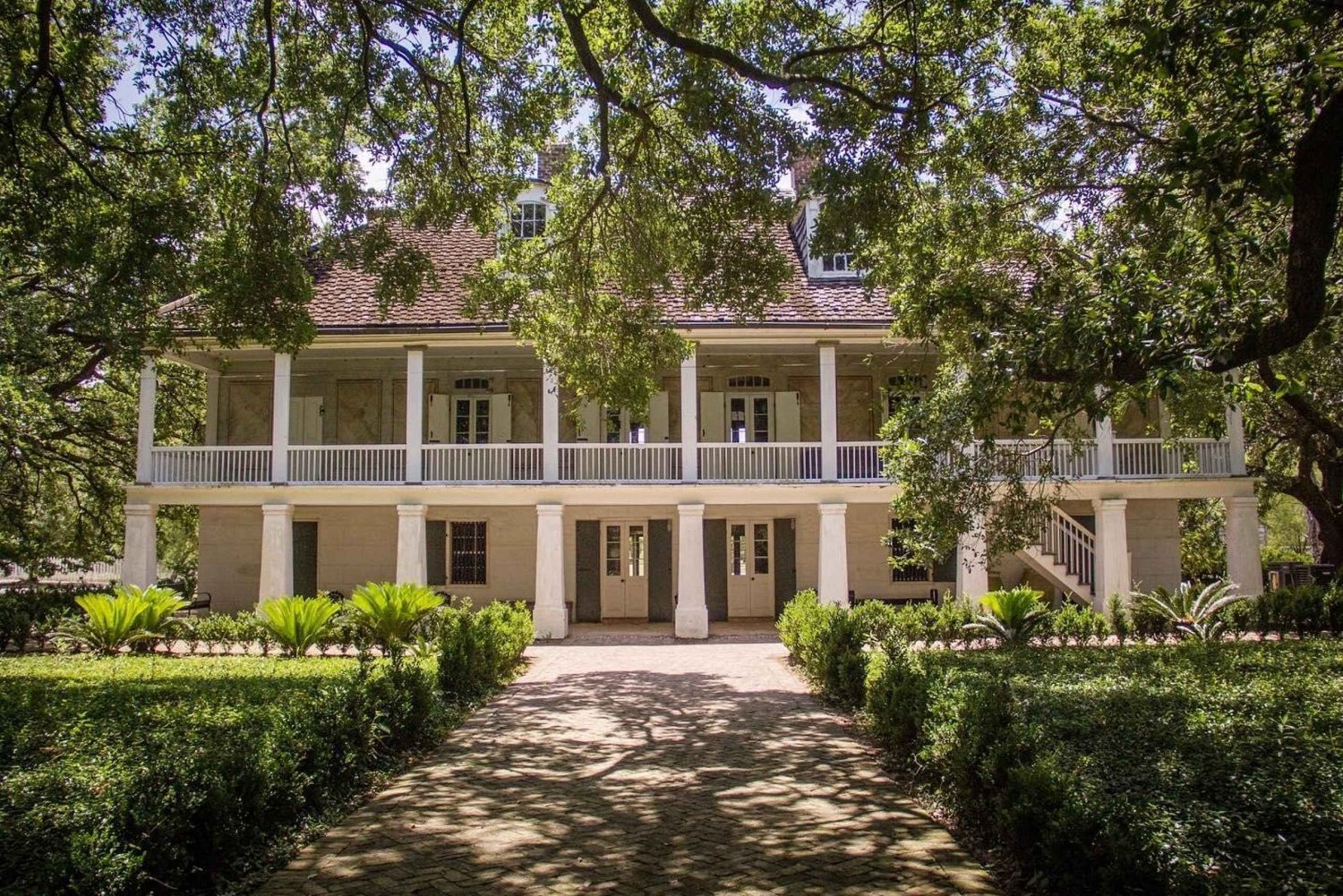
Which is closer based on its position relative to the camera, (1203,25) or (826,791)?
(1203,25)

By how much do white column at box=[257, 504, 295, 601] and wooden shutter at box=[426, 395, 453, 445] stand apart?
3.59 metres

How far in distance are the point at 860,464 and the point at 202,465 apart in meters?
13.1

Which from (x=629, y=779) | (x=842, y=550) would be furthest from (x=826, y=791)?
(x=842, y=550)

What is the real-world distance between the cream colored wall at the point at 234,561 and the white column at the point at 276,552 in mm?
3108

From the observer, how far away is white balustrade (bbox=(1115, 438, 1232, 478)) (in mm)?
19375

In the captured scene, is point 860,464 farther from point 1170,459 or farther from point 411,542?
point 411,542

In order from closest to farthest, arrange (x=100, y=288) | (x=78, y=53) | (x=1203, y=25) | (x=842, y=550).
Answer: (x=1203, y=25) < (x=78, y=53) < (x=100, y=288) < (x=842, y=550)

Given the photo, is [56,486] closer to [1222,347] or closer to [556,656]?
[556,656]

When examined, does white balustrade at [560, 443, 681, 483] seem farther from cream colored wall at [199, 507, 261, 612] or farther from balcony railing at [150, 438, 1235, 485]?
cream colored wall at [199, 507, 261, 612]

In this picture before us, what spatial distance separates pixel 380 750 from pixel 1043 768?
5533 mm

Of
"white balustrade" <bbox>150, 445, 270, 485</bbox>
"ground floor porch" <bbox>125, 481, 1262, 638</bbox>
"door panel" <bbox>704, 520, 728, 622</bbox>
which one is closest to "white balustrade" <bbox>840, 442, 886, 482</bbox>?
"ground floor porch" <bbox>125, 481, 1262, 638</bbox>

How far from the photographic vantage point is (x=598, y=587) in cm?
2250

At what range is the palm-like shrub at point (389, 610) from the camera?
565 inches

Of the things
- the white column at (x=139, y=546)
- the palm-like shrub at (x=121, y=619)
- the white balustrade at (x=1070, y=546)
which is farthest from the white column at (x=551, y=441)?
the white balustrade at (x=1070, y=546)
